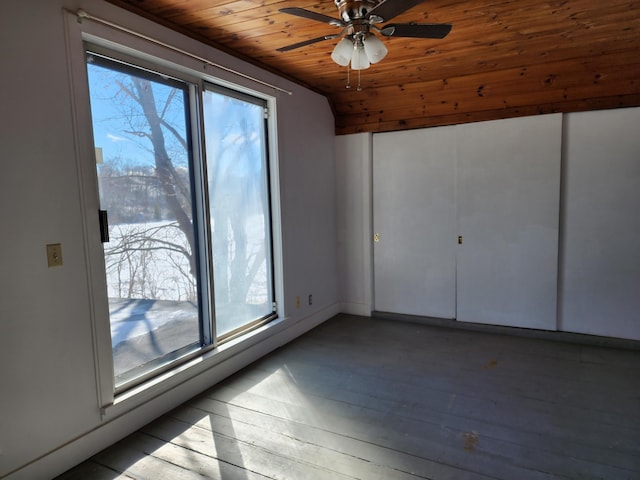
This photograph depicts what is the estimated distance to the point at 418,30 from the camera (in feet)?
6.52

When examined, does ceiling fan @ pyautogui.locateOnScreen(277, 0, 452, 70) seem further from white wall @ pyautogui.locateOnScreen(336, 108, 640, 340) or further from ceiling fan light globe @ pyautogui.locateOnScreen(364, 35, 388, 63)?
white wall @ pyautogui.locateOnScreen(336, 108, 640, 340)

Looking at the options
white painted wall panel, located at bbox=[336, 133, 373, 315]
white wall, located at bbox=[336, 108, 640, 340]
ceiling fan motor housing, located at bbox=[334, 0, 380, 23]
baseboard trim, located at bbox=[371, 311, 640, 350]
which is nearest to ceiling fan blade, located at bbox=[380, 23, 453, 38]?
ceiling fan motor housing, located at bbox=[334, 0, 380, 23]

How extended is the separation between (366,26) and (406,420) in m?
2.29

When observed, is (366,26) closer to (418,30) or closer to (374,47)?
(374,47)

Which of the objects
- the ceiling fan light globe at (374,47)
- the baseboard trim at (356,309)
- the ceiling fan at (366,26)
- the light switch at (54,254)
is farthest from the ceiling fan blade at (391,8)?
the baseboard trim at (356,309)

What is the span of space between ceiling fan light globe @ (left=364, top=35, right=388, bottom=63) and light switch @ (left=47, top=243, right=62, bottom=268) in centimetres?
190

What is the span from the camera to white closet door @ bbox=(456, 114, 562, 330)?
3.71 metres

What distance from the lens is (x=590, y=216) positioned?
358 centimetres

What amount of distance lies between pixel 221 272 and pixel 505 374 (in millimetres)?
2347

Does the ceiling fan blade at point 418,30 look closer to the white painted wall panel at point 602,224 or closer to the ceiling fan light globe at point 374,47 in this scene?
the ceiling fan light globe at point 374,47

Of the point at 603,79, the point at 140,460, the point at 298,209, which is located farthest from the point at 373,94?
the point at 140,460

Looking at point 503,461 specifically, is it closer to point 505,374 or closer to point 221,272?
point 505,374

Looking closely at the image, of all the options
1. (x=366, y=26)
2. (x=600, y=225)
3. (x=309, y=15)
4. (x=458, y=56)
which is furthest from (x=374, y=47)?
(x=600, y=225)

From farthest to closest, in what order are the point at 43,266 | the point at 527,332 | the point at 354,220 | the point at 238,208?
the point at 354,220 → the point at 527,332 → the point at 238,208 → the point at 43,266
